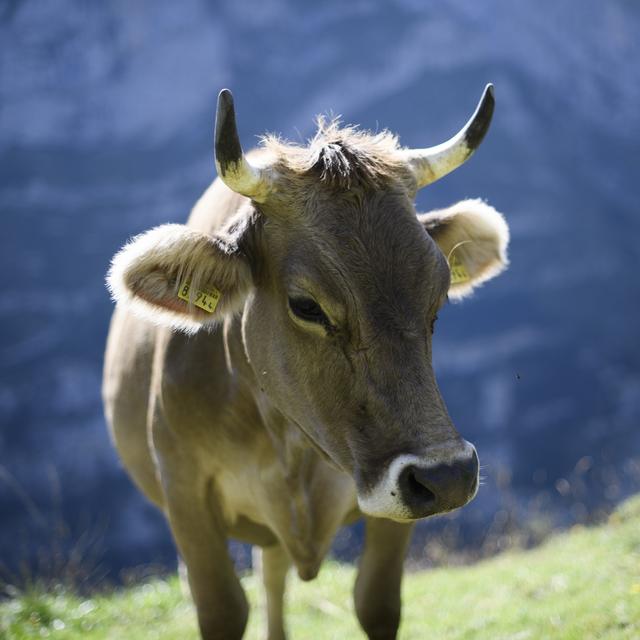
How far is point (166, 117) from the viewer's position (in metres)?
49.7

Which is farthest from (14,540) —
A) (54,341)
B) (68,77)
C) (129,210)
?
(68,77)

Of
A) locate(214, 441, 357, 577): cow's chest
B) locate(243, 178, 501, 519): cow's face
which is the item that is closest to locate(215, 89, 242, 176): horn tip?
locate(243, 178, 501, 519): cow's face

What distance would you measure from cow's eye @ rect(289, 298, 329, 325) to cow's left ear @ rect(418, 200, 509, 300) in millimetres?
975

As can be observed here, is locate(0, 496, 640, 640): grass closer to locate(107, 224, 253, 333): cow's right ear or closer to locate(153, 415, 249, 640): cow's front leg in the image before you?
locate(153, 415, 249, 640): cow's front leg

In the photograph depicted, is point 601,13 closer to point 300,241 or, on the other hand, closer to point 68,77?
point 68,77

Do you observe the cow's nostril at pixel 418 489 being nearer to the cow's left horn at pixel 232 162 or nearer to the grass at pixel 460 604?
the cow's left horn at pixel 232 162

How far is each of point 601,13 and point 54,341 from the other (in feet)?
104

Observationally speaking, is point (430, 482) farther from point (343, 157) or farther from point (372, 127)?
point (372, 127)

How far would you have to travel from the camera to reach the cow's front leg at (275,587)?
6.31 m

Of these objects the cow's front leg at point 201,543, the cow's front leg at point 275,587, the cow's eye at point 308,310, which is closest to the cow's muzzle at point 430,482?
the cow's eye at point 308,310

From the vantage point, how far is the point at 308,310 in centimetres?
374

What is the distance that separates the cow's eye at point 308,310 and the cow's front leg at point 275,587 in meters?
2.94

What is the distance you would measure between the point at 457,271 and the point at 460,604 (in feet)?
10.3

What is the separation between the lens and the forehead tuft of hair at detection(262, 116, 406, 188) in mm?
3953
